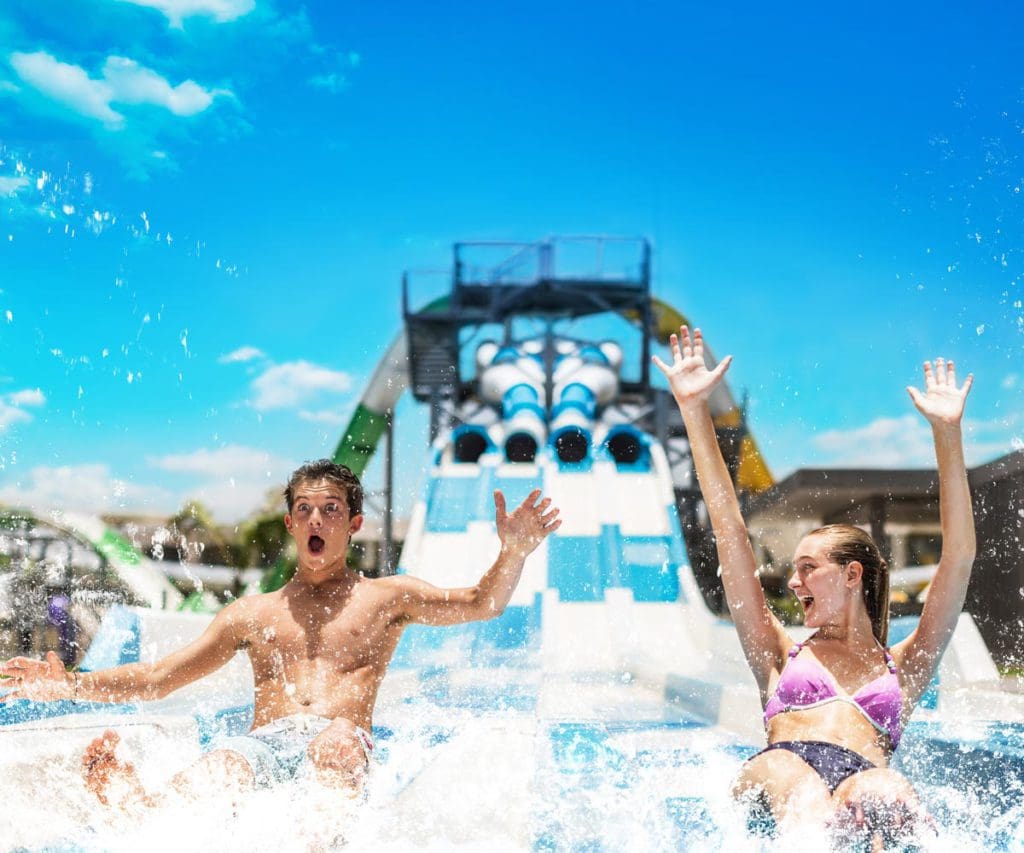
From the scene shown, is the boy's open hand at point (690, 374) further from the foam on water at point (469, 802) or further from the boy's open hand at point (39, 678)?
the boy's open hand at point (39, 678)

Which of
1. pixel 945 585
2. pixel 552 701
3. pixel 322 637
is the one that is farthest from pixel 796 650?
pixel 552 701

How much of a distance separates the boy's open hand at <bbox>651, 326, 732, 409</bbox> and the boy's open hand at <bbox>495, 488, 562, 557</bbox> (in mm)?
371

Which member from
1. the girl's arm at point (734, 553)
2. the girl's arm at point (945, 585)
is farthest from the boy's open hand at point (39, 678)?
the girl's arm at point (945, 585)

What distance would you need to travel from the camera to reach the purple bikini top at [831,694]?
1.73m

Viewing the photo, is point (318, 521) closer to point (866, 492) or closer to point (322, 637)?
point (322, 637)

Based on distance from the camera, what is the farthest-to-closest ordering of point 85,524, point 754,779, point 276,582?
1. point 276,582
2. point 85,524
3. point 754,779

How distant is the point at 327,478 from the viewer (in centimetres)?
224

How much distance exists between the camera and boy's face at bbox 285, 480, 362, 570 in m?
2.21

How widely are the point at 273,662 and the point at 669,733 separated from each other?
2590 millimetres

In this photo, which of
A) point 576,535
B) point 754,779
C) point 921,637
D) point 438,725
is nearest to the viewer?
point 754,779

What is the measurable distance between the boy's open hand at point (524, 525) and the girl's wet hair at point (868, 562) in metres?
0.60

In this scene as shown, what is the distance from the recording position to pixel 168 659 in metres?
2.18

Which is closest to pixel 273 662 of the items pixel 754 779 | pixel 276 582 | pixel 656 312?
pixel 754 779

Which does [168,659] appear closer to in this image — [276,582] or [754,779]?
[754,779]
